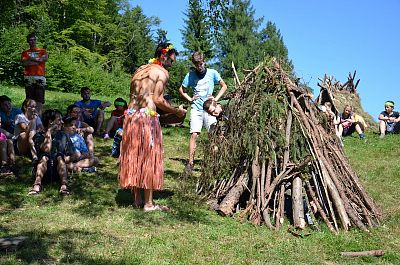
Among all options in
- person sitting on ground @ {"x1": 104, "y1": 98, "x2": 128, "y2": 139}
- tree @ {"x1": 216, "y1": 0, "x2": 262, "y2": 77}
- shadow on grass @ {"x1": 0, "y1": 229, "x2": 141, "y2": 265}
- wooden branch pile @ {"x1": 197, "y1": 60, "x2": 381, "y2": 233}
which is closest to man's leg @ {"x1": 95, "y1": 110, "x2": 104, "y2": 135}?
person sitting on ground @ {"x1": 104, "y1": 98, "x2": 128, "y2": 139}

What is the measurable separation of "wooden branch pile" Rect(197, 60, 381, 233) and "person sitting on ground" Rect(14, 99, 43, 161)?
3141 millimetres

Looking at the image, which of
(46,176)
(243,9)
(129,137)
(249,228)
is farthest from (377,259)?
(243,9)

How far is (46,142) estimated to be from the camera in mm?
6648

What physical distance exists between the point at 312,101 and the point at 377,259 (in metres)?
2.24

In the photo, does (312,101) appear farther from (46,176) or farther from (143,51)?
(143,51)

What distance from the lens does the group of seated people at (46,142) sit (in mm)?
6613

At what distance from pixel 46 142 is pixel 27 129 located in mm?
1276

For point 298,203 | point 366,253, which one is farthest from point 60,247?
point 366,253

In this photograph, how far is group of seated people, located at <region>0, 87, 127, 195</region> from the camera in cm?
661

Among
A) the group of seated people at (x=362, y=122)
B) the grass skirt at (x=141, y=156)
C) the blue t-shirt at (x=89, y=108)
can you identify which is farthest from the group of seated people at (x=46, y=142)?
the group of seated people at (x=362, y=122)

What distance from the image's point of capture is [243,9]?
50844 millimetres

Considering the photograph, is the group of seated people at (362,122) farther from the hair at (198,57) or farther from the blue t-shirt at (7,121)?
the blue t-shirt at (7,121)

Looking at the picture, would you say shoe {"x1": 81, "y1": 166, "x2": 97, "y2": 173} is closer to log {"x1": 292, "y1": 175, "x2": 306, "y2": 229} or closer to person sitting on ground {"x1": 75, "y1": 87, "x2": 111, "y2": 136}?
person sitting on ground {"x1": 75, "y1": 87, "x2": 111, "y2": 136}

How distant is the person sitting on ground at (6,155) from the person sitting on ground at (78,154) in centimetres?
84
